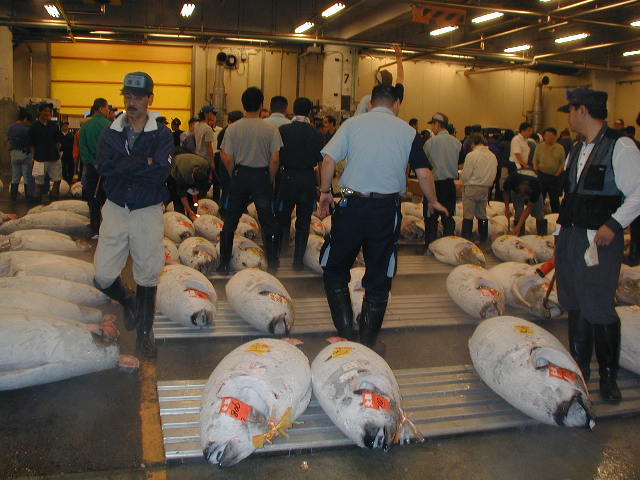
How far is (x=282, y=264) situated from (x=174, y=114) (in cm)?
1641

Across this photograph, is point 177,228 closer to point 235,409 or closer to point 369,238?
point 369,238

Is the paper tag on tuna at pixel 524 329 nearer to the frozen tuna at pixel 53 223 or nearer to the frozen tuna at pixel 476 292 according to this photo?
the frozen tuna at pixel 476 292

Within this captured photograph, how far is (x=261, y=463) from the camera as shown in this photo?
292 centimetres

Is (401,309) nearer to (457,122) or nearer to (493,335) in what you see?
(493,335)

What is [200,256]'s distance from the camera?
633 centimetres

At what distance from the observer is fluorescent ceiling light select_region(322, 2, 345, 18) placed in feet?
49.8

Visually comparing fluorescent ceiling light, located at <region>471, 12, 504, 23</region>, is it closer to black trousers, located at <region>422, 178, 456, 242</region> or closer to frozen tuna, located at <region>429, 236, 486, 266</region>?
black trousers, located at <region>422, 178, 456, 242</region>

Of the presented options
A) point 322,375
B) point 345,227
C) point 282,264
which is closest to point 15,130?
point 282,264

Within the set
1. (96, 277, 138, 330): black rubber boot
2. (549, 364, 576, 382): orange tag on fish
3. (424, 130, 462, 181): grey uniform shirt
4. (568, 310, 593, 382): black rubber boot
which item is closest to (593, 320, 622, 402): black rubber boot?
(568, 310, 593, 382): black rubber boot

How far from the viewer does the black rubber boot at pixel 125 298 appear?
4.32 metres

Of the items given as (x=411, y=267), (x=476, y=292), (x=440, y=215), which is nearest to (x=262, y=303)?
(x=476, y=292)

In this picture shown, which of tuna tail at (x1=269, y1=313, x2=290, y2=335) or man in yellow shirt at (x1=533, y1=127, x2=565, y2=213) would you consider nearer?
tuna tail at (x1=269, y1=313, x2=290, y2=335)

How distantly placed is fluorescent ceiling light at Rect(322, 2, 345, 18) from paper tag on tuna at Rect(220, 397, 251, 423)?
45.7 feet

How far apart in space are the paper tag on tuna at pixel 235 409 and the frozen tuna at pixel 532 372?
1.59 meters
